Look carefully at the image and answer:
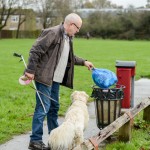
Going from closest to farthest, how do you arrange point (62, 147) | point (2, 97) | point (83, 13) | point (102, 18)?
point (62, 147) < point (2, 97) < point (102, 18) < point (83, 13)

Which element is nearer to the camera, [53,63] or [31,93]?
[53,63]

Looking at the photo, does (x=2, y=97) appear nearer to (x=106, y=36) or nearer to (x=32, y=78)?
(x=32, y=78)

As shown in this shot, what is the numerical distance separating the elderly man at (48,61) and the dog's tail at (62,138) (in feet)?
2.48

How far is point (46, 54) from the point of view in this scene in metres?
6.36

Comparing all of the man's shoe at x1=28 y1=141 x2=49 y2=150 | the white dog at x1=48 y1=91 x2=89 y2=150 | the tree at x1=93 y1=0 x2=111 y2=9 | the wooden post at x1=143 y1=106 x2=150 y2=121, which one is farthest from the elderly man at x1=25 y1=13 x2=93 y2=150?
the tree at x1=93 y1=0 x2=111 y2=9

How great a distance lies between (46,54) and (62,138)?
1333 mm

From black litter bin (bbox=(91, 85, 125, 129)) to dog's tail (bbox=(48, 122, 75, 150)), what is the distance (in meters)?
1.43

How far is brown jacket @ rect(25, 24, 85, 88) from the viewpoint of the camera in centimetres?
621

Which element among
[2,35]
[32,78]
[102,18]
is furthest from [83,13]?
[32,78]

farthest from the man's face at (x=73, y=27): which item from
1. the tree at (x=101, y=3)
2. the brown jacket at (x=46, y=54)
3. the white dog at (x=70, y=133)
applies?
the tree at (x=101, y=3)

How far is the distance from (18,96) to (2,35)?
6849cm

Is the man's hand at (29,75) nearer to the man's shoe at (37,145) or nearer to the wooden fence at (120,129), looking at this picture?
the man's shoe at (37,145)

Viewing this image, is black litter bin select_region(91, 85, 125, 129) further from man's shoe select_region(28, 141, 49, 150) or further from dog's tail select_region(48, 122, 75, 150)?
dog's tail select_region(48, 122, 75, 150)

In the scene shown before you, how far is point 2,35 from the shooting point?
257 ft
